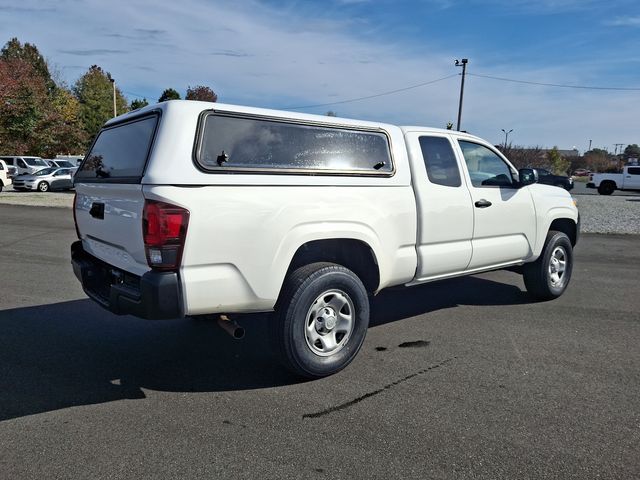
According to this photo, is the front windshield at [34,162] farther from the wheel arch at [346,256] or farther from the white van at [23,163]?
the wheel arch at [346,256]

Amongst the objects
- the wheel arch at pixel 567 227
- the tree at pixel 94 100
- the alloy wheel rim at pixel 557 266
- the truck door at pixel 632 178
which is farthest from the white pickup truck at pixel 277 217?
the tree at pixel 94 100

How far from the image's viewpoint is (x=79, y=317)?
204 inches

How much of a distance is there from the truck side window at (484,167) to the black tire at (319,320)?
1.99m

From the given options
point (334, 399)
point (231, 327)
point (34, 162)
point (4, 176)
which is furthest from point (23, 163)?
point (334, 399)

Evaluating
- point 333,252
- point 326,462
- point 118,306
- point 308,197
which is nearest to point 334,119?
point 308,197

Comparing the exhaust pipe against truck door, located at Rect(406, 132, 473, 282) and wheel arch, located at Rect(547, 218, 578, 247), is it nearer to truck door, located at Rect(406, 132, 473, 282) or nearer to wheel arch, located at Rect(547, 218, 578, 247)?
truck door, located at Rect(406, 132, 473, 282)

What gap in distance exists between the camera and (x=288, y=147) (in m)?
3.61

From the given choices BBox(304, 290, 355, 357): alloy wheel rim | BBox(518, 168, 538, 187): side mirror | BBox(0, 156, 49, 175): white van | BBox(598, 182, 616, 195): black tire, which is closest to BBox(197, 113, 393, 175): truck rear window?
BBox(304, 290, 355, 357): alloy wheel rim

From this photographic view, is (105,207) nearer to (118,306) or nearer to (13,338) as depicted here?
(118,306)

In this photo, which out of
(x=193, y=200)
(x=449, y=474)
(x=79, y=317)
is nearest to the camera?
(x=449, y=474)

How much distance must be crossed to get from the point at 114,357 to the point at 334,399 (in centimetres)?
196

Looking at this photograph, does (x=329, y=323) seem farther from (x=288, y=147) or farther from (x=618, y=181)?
(x=618, y=181)

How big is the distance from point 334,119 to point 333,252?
109 cm

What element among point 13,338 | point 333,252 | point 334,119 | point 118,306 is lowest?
point 13,338
